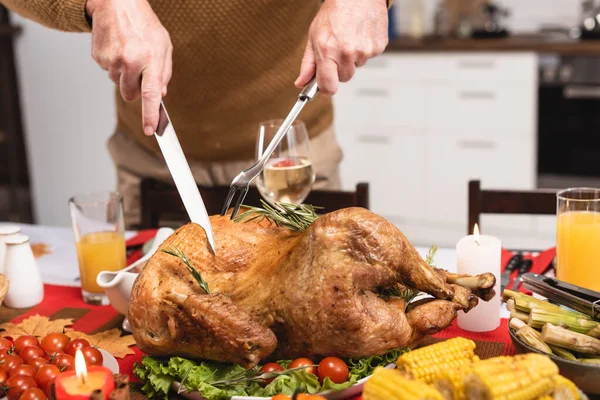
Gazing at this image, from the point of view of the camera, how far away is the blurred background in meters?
3.69

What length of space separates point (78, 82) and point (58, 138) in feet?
1.18

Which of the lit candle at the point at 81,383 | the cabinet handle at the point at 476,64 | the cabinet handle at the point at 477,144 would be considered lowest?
the cabinet handle at the point at 477,144

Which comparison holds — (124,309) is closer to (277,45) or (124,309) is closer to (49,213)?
(277,45)

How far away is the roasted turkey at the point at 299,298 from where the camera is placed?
1.11m

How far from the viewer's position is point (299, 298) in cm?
111

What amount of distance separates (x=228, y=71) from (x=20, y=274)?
0.83 meters

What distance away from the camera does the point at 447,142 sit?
12.9 ft

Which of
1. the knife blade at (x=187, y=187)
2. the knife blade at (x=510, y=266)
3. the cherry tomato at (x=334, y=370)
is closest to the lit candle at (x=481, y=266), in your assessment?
the knife blade at (x=510, y=266)

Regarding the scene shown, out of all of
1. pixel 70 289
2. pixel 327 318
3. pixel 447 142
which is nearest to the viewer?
pixel 327 318

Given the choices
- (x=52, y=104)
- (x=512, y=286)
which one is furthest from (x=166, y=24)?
(x=52, y=104)

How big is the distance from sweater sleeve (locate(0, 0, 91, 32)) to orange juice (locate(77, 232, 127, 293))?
1.51 feet

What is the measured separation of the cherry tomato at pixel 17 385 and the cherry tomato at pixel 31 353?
0.29ft

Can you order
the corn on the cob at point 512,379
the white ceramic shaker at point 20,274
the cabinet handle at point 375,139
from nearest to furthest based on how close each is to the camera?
the corn on the cob at point 512,379, the white ceramic shaker at point 20,274, the cabinet handle at point 375,139

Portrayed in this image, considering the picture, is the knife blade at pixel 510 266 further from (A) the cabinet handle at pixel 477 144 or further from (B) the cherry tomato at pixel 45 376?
(A) the cabinet handle at pixel 477 144
